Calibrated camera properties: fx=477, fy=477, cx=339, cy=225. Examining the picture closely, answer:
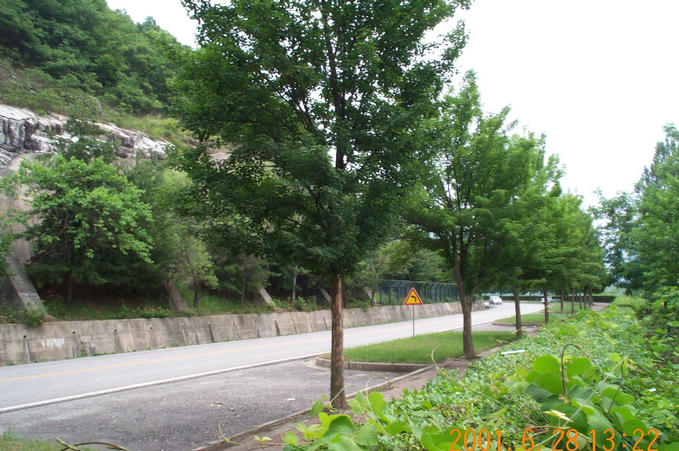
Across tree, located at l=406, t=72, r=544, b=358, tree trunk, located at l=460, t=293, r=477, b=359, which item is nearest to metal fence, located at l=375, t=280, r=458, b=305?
tree trunk, located at l=460, t=293, r=477, b=359

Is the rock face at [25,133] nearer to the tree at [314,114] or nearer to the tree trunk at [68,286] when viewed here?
the tree trunk at [68,286]

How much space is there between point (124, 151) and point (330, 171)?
31.3 metres

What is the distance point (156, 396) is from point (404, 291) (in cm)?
4423

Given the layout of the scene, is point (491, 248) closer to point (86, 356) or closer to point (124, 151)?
point (86, 356)

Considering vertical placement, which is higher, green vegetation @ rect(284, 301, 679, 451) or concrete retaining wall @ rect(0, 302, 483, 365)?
green vegetation @ rect(284, 301, 679, 451)

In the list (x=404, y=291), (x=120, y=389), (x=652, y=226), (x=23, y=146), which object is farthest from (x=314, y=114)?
(x=404, y=291)

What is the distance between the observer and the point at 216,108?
292 inches

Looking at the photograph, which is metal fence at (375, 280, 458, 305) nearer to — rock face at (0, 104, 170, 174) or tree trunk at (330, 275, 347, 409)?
rock face at (0, 104, 170, 174)

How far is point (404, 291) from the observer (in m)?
52.5

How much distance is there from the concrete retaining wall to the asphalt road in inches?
72.4

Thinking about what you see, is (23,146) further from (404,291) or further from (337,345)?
(404,291)

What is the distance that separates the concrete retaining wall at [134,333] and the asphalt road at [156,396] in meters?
1.84

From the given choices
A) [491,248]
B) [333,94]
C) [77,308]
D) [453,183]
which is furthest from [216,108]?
[77,308]

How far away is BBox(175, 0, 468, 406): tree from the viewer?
7.09m
